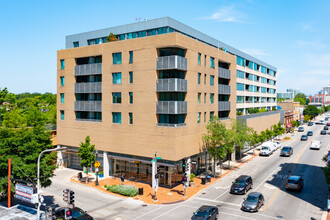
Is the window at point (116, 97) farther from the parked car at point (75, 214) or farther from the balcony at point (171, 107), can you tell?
the parked car at point (75, 214)

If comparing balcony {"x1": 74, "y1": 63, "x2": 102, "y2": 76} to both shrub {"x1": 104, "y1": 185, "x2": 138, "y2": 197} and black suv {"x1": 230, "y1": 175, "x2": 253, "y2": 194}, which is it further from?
black suv {"x1": 230, "y1": 175, "x2": 253, "y2": 194}

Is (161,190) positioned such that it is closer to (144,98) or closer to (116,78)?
(144,98)

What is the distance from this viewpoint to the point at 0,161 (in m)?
27.8

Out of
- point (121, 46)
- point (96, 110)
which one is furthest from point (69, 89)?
point (121, 46)

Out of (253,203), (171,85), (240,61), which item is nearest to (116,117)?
(171,85)

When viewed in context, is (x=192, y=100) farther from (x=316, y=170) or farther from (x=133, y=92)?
(x=316, y=170)

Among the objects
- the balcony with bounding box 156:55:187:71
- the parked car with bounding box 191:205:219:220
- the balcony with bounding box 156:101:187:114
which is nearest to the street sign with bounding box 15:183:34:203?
the parked car with bounding box 191:205:219:220

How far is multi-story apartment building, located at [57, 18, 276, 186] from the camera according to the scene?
37.7m

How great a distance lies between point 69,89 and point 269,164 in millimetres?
41192

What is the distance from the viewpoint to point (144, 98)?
3916 centimetres

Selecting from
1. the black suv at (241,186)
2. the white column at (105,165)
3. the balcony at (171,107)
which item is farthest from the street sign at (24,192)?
the black suv at (241,186)

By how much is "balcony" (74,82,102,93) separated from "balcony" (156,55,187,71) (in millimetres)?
12206

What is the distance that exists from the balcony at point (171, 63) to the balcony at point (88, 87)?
12206mm

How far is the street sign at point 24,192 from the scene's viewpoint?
25.1m
